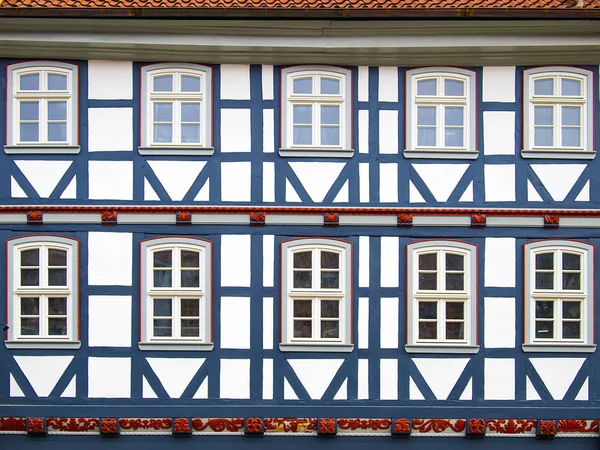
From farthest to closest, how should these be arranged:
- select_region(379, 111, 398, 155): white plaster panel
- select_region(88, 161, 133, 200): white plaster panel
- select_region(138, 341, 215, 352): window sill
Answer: select_region(379, 111, 398, 155): white plaster panel, select_region(88, 161, 133, 200): white plaster panel, select_region(138, 341, 215, 352): window sill

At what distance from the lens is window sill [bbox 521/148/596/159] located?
938 centimetres

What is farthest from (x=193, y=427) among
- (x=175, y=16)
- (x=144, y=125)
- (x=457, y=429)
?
(x=175, y=16)

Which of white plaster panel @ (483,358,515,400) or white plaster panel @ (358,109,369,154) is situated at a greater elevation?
white plaster panel @ (358,109,369,154)

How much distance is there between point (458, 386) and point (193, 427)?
415 centimetres

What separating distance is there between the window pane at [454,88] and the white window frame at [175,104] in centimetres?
369

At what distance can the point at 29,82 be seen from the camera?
9.44m

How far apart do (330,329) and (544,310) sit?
3.37 metres

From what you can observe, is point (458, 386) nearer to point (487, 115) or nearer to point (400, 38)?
point (487, 115)

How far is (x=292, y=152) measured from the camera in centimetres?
937

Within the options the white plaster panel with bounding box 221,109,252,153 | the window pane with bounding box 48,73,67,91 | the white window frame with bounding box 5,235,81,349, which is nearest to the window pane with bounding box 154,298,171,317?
the white window frame with bounding box 5,235,81,349

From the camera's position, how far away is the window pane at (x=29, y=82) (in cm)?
942

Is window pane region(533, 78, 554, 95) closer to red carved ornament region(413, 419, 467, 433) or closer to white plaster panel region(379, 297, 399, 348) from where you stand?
white plaster panel region(379, 297, 399, 348)

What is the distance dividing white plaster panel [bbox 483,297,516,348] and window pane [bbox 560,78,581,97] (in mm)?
3376

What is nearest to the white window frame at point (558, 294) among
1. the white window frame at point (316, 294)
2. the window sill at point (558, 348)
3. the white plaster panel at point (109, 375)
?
the window sill at point (558, 348)
